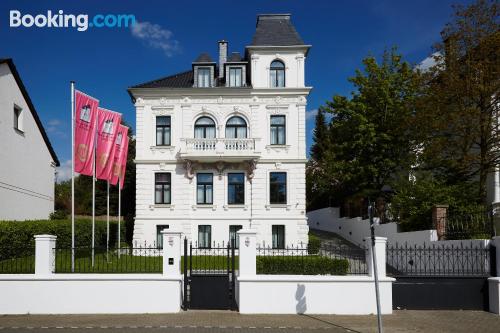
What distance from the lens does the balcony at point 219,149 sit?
26062 mm

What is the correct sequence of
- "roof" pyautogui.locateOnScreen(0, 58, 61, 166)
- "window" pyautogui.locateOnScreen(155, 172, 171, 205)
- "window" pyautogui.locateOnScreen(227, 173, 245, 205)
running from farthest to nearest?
"window" pyautogui.locateOnScreen(155, 172, 171, 205) → "window" pyautogui.locateOnScreen(227, 173, 245, 205) → "roof" pyautogui.locateOnScreen(0, 58, 61, 166)

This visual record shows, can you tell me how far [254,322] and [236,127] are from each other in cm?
1745

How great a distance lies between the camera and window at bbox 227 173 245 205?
2714 centimetres

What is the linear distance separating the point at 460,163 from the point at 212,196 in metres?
13.7

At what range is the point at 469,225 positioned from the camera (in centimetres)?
1617

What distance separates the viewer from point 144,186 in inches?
1067

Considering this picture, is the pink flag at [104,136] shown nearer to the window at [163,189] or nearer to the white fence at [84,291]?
the window at [163,189]

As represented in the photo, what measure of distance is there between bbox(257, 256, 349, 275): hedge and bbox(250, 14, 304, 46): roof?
16.2 metres

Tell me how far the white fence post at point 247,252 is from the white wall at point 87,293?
1760 millimetres

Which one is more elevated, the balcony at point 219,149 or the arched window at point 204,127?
the arched window at point 204,127

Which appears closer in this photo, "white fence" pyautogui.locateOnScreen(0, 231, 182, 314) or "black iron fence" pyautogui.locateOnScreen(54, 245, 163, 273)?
"white fence" pyautogui.locateOnScreen(0, 231, 182, 314)

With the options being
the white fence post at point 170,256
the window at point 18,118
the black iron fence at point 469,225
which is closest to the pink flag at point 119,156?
the window at point 18,118

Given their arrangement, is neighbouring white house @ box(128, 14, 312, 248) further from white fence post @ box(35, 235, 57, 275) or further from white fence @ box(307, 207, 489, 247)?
white fence post @ box(35, 235, 57, 275)

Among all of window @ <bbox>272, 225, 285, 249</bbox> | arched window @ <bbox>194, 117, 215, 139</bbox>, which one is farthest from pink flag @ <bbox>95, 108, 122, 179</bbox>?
window @ <bbox>272, 225, 285, 249</bbox>
